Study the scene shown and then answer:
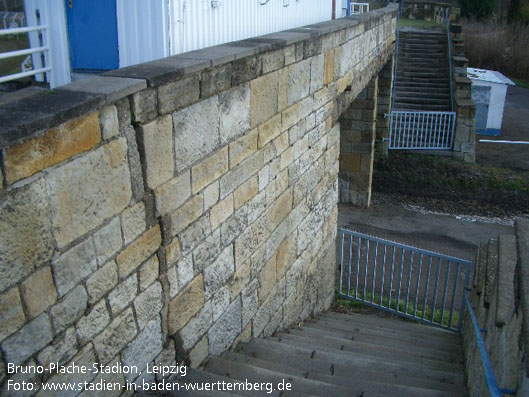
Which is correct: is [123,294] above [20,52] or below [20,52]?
below

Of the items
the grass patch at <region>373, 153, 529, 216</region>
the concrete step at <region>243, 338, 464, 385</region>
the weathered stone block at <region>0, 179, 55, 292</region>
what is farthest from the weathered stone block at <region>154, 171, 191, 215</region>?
the grass patch at <region>373, 153, 529, 216</region>

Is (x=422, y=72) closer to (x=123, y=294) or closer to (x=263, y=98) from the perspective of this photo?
(x=263, y=98)

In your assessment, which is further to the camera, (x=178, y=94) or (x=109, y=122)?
(x=178, y=94)

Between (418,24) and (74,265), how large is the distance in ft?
75.3

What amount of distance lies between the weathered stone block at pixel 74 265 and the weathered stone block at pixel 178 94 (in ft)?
2.97

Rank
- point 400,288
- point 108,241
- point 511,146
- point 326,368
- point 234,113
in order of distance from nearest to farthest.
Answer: point 108,241, point 234,113, point 326,368, point 400,288, point 511,146

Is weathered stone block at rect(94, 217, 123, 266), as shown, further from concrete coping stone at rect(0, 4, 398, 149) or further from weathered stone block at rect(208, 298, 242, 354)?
weathered stone block at rect(208, 298, 242, 354)

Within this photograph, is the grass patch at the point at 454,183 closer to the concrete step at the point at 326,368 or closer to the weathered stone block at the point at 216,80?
the concrete step at the point at 326,368

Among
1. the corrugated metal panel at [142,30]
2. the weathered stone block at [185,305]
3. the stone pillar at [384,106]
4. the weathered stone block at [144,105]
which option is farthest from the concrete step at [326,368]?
the stone pillar at [384,106]

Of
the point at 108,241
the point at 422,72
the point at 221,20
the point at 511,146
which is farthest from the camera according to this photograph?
the point at 422,72

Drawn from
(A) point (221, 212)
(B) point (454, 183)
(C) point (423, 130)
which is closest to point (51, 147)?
(A) point (221, 212)

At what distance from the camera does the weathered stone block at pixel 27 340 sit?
7.55ft

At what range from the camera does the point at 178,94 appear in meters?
3.25

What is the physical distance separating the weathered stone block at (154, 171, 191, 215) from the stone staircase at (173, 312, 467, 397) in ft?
4.06
